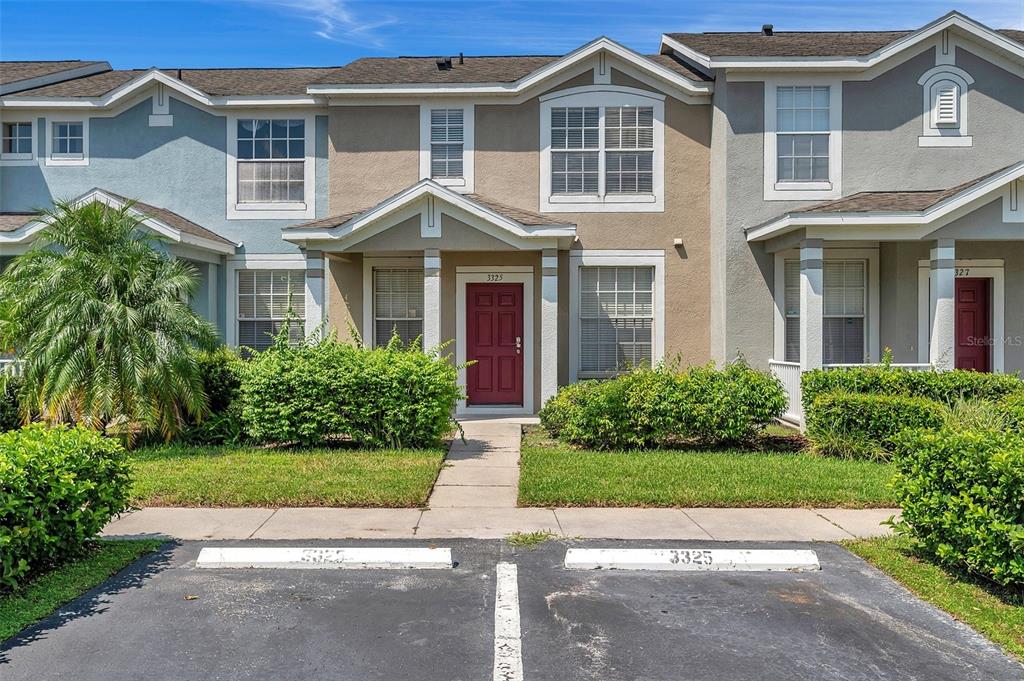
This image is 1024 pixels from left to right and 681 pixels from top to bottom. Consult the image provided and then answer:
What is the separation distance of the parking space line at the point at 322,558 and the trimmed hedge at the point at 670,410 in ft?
15.0

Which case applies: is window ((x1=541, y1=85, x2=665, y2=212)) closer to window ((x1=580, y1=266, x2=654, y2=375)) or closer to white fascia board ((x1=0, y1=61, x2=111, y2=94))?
window ((x1=580, y1=266, x2=654, y2=375))

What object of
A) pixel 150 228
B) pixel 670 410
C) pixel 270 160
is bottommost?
pixel 670 410

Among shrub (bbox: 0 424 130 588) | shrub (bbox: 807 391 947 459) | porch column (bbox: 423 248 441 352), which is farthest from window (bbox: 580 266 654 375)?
shrub (bbox: 0 424 130 588)

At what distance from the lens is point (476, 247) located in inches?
482

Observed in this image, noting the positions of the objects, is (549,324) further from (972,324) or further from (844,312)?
(972,324)

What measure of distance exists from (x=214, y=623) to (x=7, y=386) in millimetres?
7847

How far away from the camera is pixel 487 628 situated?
14.4ft

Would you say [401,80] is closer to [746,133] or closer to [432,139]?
[432,139]

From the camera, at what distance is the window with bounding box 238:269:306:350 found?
1401 cm

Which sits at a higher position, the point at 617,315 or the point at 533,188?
the point at 533,188

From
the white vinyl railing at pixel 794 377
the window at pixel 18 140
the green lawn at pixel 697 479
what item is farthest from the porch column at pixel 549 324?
the window at pixel 18 140

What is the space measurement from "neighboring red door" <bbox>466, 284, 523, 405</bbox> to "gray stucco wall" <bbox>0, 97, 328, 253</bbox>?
3769 millimetres

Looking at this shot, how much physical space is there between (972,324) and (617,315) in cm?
634

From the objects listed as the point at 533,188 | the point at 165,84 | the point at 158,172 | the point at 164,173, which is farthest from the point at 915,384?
the point at 165,84
